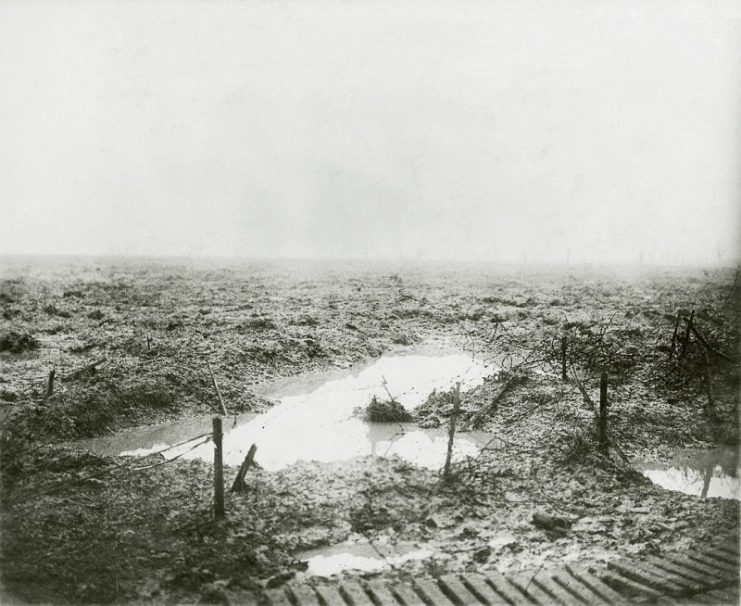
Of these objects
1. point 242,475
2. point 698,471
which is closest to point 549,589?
point 242,475

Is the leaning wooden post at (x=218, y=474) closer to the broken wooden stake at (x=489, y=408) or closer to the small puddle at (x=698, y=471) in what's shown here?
the broken wooden stake at (x=489, y=408)

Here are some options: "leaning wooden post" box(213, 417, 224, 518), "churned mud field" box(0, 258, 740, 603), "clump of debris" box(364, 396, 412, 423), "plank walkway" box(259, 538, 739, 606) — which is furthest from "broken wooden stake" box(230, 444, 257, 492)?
"clump of debris" box(364, 396, 412, 423)

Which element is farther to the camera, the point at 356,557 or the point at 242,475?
the point at 242,475

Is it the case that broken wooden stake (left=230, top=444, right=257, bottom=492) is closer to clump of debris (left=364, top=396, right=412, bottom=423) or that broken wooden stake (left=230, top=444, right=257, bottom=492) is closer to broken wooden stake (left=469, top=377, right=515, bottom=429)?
clump of debris (left=364, top=396, right=412, bottom=423)

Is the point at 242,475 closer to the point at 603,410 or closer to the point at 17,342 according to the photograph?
the point at 603,410

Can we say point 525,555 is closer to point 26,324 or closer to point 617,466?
point 617,466
